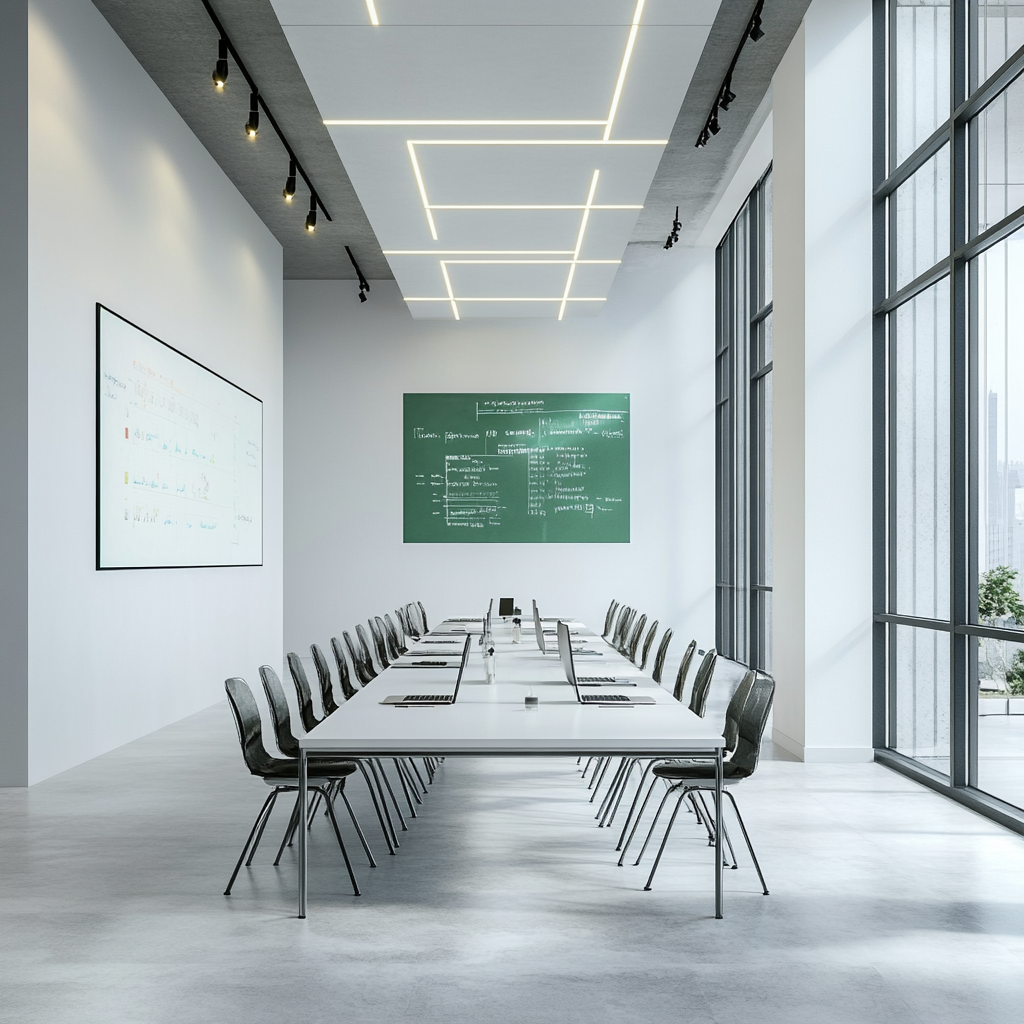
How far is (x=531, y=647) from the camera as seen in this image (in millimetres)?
6570

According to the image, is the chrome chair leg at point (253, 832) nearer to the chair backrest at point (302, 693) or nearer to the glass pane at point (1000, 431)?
the chair backrest at point (302, 693)

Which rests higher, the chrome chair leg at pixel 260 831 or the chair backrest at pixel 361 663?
the chair backrest at pixel 361 663

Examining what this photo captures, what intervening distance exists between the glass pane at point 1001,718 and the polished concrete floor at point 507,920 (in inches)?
9.7

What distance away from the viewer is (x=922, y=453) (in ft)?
19.3

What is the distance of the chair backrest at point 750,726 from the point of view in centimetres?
393

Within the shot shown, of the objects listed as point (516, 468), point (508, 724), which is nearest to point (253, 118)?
point (508, 724)

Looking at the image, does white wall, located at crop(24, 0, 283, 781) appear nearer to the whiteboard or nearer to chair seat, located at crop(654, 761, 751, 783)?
the whiteboard

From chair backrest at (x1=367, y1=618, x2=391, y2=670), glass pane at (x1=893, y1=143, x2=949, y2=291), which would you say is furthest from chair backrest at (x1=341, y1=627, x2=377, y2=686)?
glass pane at (x1=893, y1=143, x2=949, y2=291)

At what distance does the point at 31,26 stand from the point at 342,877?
4.58m

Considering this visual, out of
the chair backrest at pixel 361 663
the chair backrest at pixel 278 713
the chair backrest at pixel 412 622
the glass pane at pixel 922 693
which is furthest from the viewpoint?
the chair backrest at pixel 412 622

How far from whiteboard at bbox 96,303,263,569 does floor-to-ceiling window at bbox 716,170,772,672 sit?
4670 mm

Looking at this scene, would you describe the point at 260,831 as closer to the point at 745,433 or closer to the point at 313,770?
the point at 313,770

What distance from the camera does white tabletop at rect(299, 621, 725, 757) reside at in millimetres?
3410

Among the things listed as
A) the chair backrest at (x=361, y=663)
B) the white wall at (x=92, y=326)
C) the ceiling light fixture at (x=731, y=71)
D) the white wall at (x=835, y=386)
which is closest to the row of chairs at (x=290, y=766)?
the chair backrest at (x=361, y=663)
